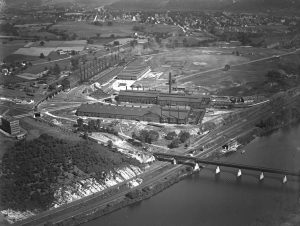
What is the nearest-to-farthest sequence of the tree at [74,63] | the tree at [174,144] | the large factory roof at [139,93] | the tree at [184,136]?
the tree at [174,144]
the tree at [184,136]
the large factory roof at [139,93]
the tree at [74,63]

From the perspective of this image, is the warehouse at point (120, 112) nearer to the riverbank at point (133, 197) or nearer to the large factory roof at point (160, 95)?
the large factory roof at point (160, 95)

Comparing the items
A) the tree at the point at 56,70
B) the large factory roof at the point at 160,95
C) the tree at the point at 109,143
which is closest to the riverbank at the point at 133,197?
the tree at the point at 109,143

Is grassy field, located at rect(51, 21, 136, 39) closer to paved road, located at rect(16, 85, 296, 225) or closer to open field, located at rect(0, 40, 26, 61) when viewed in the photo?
open field, located at rect(0, 40, 26, 61)

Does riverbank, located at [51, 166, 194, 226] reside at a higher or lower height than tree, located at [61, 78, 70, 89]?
lower

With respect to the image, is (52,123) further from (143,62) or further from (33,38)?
(33,38)

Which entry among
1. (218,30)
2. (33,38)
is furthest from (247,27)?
(33,38)

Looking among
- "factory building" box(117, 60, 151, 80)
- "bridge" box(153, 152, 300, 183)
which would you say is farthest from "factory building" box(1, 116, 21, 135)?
"factory building" box(117, 60, 151, 80)
